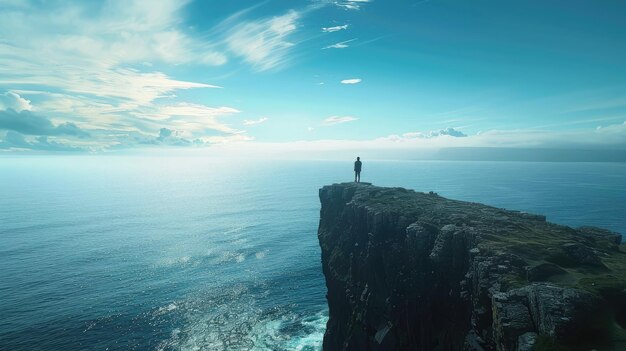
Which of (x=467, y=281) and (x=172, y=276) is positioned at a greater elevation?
(x=467, y=281)

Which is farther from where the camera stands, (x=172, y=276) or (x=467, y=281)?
(x=172, y=276)

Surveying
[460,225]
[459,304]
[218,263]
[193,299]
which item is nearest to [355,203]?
[460,225]

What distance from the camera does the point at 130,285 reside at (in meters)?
72.0

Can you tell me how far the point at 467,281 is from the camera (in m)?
26.0

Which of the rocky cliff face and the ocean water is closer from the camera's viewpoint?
the rocky cliff face

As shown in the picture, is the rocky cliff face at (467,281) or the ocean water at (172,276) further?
the ocean water at (172,276)

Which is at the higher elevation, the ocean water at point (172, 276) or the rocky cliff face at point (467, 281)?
the rocky cliff face at point (467, 281)

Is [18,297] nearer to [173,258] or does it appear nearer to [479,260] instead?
[173,258]

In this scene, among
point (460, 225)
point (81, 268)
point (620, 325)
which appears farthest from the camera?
point (81, 268)

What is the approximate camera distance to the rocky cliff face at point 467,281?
17.9m

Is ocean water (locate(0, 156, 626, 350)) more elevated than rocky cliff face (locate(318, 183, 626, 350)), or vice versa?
rocky cliff face (locate(318, 183, 626, 350))

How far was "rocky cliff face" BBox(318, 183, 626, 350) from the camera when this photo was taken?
1788 centimetres

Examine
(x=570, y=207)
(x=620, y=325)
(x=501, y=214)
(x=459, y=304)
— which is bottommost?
(x=570, y=207)

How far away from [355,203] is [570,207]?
386 feet
